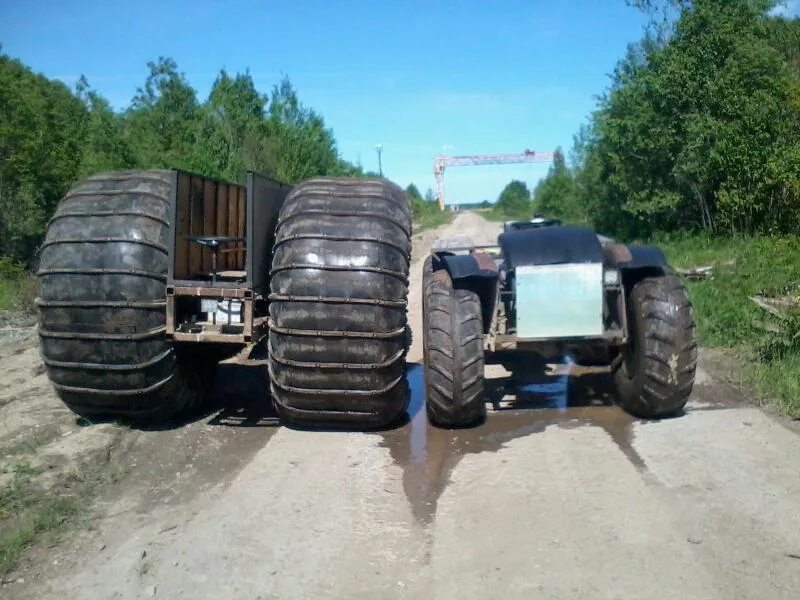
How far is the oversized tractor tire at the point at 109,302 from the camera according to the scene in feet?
20.7

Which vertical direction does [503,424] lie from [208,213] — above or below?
below

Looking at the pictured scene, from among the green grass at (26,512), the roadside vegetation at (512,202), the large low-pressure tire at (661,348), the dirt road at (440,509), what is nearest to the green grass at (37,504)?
the green grass at (26,512)

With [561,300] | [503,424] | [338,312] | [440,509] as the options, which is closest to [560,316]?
[561,300]

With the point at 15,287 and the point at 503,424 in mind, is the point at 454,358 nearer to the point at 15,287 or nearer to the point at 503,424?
the point at 503,424

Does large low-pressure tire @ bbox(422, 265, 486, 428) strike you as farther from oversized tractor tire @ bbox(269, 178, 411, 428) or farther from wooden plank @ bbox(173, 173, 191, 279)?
wooden plank @ bbox(173, 173, 191, 279)

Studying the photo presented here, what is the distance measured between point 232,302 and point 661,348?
12.5ft

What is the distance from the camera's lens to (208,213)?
7.66 meters

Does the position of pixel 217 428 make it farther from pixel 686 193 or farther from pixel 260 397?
pixel 686 193

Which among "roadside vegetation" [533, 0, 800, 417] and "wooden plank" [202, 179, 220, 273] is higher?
"roadside vegetation" [533, 0, 800, 417]

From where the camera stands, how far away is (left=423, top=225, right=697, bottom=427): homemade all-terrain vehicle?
6586 millimetres

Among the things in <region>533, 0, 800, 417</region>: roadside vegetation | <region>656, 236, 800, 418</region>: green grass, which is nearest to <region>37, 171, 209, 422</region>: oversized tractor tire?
<region>656, 236, 800, 418</region>: green grass

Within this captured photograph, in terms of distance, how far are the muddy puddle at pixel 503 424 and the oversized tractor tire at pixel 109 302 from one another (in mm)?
2186

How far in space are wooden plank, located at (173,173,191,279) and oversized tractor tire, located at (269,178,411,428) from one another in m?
0.94

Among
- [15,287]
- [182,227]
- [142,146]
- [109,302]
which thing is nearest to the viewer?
[109,302]
